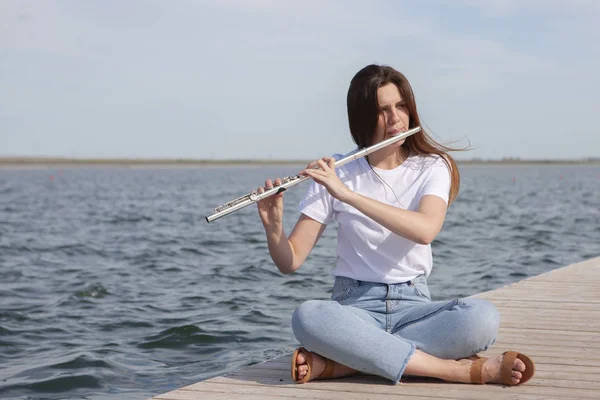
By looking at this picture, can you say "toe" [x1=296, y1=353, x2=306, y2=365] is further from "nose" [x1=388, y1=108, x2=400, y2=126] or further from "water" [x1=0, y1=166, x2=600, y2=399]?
"water" [x1=0, y1=166, x2=600, y2=399]

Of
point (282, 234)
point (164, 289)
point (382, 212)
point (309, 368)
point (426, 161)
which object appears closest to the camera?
point (382, 212)

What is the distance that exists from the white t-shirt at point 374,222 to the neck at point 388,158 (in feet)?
0.10

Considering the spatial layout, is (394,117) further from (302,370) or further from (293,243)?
(302,370)

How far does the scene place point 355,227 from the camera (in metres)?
3.20

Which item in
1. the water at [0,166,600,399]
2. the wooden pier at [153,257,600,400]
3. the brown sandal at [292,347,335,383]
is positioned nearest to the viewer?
the wooden pier at [153,257,600,400]

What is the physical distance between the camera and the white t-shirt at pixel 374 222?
318 centimetres

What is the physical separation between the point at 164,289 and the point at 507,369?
5.74 m

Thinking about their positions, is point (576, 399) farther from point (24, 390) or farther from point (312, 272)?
point (312, 272)

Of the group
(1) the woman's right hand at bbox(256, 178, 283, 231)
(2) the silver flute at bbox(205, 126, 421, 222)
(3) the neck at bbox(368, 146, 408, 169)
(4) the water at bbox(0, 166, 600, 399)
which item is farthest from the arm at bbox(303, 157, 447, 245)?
(4) the water at bbox(0, 166, 600, 399)

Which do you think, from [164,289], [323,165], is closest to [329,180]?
[323,165]

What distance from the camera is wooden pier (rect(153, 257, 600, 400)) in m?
2.96

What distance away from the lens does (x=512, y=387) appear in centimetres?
303

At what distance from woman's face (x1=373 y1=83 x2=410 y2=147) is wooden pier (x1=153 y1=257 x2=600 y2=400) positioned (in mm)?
1013

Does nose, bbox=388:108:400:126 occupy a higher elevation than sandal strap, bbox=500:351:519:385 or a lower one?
higher
